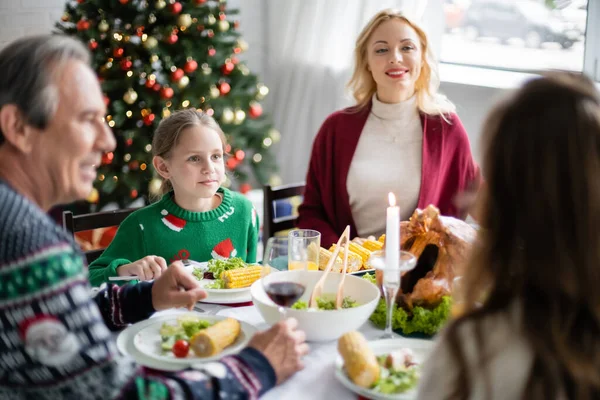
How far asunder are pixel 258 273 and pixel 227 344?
0.41 meters

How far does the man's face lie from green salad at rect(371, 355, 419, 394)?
0.67m

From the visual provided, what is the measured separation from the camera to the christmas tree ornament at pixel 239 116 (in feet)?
12.9

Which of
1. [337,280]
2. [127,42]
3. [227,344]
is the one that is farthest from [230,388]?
[127,42]

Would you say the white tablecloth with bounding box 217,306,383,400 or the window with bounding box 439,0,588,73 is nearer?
the white tablecloth with bounding box 217,306,383,400

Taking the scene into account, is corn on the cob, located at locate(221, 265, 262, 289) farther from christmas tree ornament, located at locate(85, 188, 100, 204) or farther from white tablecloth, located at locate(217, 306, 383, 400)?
christmas tree ornament, located at locate(85, 188, 100, 204)

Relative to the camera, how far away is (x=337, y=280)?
5.58 feet

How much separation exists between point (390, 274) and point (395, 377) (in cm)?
26

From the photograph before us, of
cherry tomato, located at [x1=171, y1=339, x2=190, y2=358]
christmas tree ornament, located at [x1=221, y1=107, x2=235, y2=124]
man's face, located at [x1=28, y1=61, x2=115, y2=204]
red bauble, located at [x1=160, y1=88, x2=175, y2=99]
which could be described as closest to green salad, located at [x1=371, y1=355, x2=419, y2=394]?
cherry tomato, located at [x1=171, y1=339, x2=190, y2=358]


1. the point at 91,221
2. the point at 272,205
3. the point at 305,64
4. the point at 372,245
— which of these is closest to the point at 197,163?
the point at 91,221

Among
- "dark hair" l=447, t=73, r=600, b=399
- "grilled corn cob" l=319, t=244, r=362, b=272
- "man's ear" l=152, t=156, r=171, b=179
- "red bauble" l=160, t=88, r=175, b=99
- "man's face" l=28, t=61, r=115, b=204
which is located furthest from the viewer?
"red bauble" l=160, t=88, r=175, b=99

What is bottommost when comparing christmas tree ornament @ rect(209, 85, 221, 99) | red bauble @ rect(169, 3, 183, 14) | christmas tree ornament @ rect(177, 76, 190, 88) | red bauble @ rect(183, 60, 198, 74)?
christmas tree ornament @ rect(209, 85, 221, 99)

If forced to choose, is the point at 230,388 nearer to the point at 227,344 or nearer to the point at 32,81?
the point at 227,344

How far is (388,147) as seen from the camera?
2801 millimetres

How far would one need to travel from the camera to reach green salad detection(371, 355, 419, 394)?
1.27m
